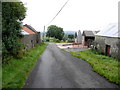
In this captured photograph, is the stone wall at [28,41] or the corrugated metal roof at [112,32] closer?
the corrugated metal roof at [112,32]

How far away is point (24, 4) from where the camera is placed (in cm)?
1269

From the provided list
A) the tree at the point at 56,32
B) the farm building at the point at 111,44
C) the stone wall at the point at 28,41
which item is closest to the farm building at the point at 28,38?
the stone wall at the point at 28,41

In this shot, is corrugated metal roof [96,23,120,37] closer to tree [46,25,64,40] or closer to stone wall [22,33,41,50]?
stone wall [22,33,41,50]

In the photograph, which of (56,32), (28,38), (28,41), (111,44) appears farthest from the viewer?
(56,32)

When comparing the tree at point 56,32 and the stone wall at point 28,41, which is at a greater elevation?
the tree at point 56,32

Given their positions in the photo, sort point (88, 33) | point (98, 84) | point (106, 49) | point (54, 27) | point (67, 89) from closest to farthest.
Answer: point (67, 89), point (98, 84), point (106, 49), point (88, 33), point (54, 27)

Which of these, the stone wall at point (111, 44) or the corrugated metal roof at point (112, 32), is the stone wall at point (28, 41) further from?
the corrugated metal roof at point (112, 32)

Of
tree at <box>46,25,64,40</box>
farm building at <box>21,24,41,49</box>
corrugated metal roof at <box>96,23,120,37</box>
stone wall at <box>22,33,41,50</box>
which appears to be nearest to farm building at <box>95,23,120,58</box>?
corrugated metal roof at <box>96,23,120,37</box>

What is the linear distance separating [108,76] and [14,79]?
250 inches

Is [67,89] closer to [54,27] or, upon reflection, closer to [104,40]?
[104,40]

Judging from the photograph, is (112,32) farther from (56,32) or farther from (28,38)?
(56,32)

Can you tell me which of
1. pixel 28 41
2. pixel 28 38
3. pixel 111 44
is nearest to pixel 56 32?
pixel 28 38

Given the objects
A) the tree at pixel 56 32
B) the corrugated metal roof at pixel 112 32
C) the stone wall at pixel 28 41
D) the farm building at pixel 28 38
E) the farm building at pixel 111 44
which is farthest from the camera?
the tree at pixel 56 32

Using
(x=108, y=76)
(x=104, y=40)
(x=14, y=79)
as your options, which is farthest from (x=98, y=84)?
(x=104, y=40)
